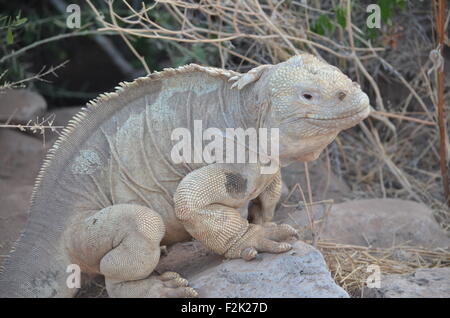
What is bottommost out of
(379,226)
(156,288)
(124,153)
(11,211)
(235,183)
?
(379,226)

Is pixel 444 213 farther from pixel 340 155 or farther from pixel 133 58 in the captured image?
pixel 133 58

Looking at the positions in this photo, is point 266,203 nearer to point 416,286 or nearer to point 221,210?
point 221,210

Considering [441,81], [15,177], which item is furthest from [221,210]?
[15,177]

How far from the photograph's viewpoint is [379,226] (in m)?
6.08

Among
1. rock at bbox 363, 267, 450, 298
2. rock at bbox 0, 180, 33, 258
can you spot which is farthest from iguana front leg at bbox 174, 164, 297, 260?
rock at bbox 0, 180, 33, 258

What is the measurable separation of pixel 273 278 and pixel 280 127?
0.92 metres

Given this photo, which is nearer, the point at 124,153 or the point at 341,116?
the point at 341,116

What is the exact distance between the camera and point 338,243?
573cm

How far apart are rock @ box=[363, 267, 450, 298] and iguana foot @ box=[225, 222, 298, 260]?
0.67 meters

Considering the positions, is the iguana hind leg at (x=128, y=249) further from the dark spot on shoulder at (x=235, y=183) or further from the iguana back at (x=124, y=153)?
the dark spot on shoulder at (x=235, y=183)

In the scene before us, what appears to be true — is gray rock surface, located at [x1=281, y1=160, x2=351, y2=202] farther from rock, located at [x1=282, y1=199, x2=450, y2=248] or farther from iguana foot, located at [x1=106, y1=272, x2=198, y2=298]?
iguana foot, located at [x1=106, y1=272, x2=198, y2=298]

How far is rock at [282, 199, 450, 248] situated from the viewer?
19.5ft
